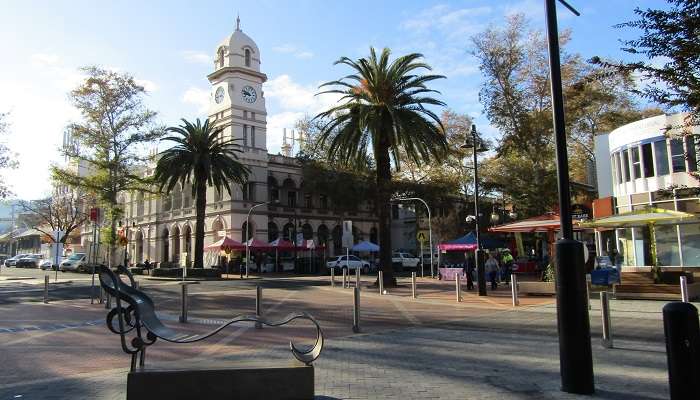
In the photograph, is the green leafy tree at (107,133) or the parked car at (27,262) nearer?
the green leafy tree at (107,133)

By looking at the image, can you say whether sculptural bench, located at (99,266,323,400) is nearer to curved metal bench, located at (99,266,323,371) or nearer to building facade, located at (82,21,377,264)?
curved metal bench, located at (99,266,323,371)

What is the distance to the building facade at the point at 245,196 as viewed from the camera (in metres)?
55.5

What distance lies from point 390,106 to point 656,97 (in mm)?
19599

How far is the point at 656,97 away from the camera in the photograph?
22.5 ft

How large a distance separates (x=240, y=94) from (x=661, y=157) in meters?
41.5

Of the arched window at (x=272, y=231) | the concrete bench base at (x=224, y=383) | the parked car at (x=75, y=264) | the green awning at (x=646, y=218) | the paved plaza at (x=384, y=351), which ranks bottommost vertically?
the paved plaza at (x=384, y=351)

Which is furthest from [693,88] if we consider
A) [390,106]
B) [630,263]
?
[630,263]

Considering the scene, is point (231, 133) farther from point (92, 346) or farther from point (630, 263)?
point (92, 346)

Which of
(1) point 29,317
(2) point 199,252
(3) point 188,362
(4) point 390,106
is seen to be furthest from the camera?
(2) point 199,252

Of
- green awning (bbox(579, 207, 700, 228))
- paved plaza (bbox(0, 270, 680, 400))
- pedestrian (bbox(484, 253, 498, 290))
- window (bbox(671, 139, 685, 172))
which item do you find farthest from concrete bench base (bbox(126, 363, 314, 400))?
window (bbox(671, 139, 685, 172))

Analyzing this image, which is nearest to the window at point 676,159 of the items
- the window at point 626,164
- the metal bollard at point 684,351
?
the window at point 626,164

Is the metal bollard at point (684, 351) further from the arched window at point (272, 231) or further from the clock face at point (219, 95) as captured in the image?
the clock face at point (219, 95)

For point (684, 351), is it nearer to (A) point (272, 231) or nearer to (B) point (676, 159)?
(B) point (676, 159)

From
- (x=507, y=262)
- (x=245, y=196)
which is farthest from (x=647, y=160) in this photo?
(x=245, y=196)
